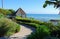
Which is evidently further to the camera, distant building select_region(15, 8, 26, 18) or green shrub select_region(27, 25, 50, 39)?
distant building select_region(15, 8, 26, 18)

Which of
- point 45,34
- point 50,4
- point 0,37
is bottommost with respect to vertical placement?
point 0,37

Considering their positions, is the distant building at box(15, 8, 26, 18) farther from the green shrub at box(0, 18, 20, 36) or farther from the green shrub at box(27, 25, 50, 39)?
the green shrub at box(27, 25, 50, 39)

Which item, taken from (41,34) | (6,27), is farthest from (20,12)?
(41,34)

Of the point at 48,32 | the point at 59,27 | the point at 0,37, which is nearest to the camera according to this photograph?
the point at 48,32

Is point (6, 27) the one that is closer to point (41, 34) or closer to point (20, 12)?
point (41, 34)

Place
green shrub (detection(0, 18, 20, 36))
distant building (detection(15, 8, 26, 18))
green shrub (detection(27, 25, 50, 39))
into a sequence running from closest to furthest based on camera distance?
green shrub (detection(27, 25, 50, 39)) → green shrub (detection(0, 18, 20, 36)) → distant building (detection(15, 8, 26, 18))

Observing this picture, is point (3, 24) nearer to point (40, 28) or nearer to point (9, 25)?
Answer: point (9, 25)

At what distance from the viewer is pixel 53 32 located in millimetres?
12875

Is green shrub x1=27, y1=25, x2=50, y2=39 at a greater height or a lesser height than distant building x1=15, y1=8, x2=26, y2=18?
greater

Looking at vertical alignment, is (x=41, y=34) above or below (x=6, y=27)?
above

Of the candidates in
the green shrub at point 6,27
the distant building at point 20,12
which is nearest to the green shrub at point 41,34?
the green shrub at point 6,27

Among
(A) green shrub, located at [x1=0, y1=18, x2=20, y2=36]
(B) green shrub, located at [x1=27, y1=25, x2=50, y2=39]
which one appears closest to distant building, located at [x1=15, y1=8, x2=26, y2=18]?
(A) green shrub, located at [x1=0, y1=18, x2=20, y2=36]

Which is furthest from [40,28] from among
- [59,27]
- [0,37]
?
[0,37]

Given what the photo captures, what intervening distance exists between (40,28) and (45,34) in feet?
1.58
